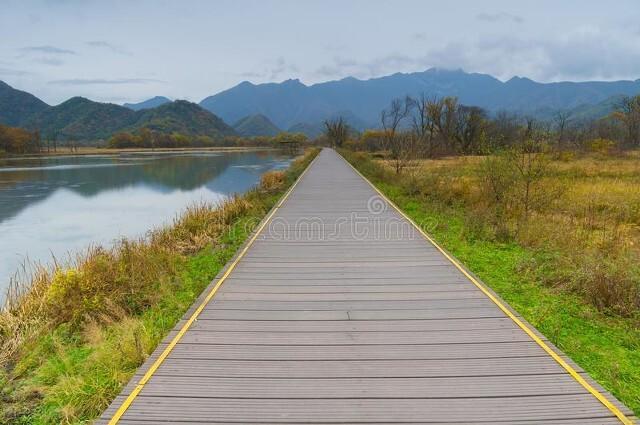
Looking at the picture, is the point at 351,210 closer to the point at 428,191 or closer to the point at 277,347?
the point at 428,191

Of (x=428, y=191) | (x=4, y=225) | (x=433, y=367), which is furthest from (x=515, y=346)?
(x=4, y=225)

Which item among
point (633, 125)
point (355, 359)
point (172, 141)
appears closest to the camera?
point (355, 359)

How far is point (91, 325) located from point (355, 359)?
2.88 meters

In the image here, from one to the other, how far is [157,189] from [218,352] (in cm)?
2173

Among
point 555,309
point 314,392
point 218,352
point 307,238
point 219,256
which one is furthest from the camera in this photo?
point 307,238

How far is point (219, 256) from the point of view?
6.45 metres

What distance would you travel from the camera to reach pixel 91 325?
438 centimetres

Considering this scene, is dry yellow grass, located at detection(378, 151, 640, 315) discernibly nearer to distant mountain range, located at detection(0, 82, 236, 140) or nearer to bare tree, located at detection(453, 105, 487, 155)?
bare tree, located at detection(453, 105, 487, 155)

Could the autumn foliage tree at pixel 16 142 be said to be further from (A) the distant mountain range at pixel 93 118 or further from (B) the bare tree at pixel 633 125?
(B) the bare tree at pixel 633 125

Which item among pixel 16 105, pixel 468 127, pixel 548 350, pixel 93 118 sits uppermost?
pixel 16 105

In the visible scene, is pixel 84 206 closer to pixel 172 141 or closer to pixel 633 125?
pixel 633 125

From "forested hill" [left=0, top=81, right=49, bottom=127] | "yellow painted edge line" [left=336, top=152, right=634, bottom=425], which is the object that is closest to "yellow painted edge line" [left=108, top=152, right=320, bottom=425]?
"yellow painted edge line" [left=336, top=152, right=634, bottom=425]

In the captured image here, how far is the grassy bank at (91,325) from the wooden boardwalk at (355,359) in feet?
1.02

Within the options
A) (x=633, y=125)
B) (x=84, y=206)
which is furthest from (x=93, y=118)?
(x=633, y=125)
